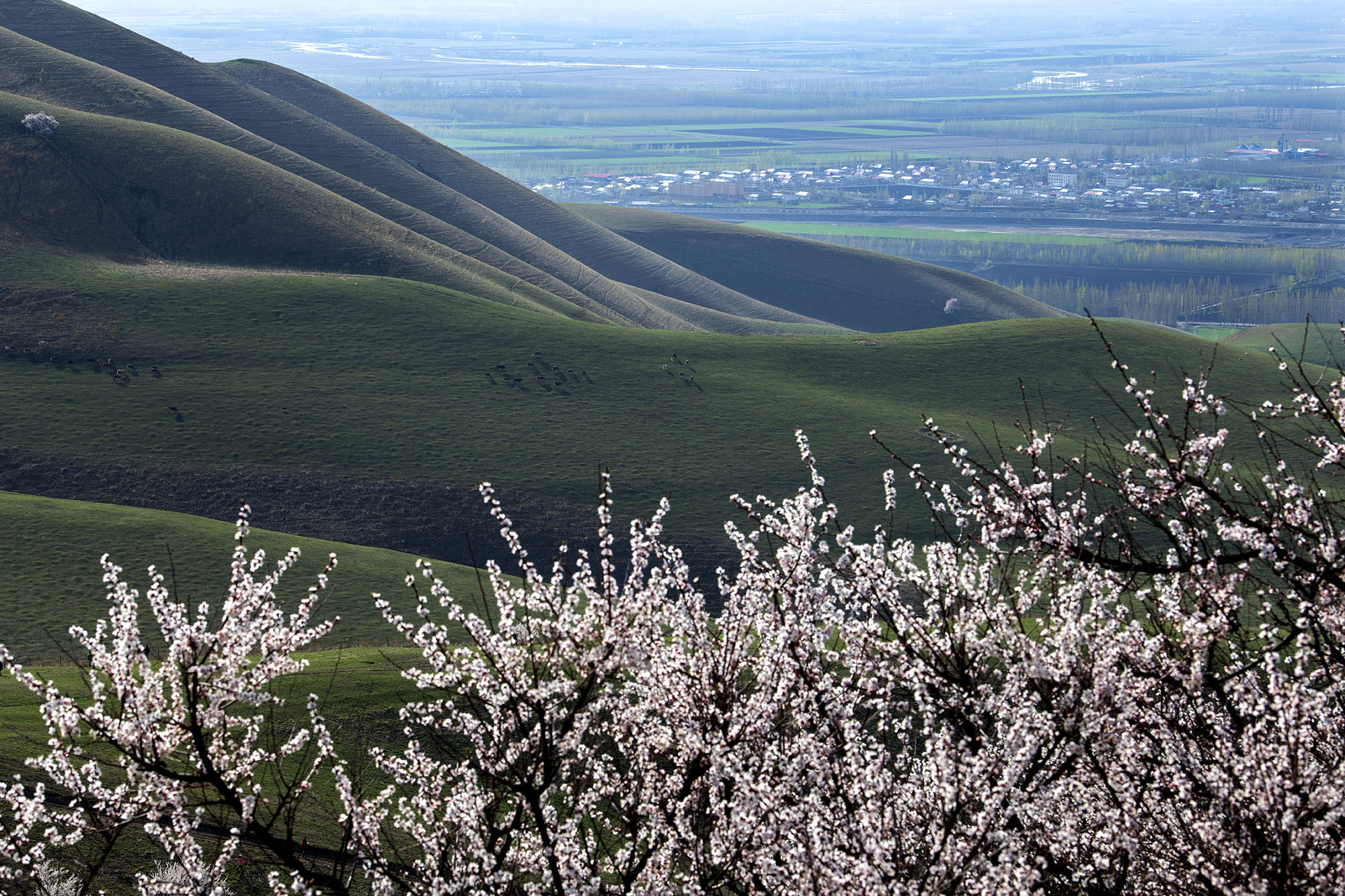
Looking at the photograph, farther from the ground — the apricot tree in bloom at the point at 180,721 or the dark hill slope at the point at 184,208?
the dark hill slope at the point at 184,208

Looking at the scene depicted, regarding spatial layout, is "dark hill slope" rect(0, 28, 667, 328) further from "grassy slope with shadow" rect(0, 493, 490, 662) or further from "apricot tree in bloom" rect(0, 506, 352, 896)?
"apricot tree in bloom" rect(0, 506, 352, 896)

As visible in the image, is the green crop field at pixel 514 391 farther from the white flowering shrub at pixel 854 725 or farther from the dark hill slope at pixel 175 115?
A: the white flowering shrub at pixel 854 725

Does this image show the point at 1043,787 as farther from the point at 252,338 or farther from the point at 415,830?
the point at 252,338

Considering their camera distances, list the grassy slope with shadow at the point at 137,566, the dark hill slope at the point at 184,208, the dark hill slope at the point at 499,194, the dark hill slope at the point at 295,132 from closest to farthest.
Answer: the grassy slope with shadow at the point at 137,566 → the dark hill slope at the point at 184,208 → the dark hill slope at the point at 295,132 → the dark hill slope at the point at 499,194

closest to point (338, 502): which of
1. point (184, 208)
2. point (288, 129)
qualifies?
point (184, 208)

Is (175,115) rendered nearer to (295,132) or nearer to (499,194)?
(295,132)

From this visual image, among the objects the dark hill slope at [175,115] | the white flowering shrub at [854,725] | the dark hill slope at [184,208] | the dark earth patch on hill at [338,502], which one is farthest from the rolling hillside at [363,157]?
the white flowering shrub at [854,725]

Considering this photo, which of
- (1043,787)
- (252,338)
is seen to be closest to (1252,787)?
(1043,787)
